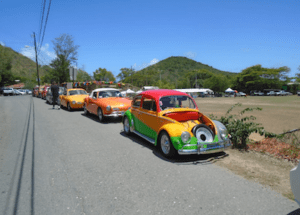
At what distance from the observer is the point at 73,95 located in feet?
49.8

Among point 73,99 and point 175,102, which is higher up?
point 175,102

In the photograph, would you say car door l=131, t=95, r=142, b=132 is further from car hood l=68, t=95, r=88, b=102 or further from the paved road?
car hood l=68, t=95, r=88, b=102

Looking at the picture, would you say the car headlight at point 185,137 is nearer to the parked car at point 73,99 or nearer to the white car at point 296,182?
the white car at point 296,182

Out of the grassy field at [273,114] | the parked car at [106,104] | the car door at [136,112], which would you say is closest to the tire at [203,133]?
the car door at [136,112]

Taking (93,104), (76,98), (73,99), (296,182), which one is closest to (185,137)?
(296,182)

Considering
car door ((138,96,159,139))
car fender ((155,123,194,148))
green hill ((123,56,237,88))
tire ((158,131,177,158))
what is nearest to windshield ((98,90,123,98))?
car door ((138,96,159,139))

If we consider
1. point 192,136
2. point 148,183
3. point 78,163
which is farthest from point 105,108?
point 148,183

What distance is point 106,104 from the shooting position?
10.4m

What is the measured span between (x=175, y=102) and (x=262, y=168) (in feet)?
9.25

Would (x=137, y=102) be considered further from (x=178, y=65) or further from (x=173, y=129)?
(x=178, y=65)

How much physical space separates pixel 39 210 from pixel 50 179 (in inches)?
42.5

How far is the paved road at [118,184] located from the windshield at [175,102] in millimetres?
1318

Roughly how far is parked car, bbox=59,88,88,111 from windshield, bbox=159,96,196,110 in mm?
9442

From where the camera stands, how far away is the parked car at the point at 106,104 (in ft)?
33.6
